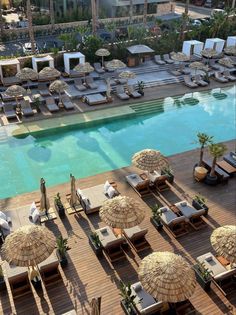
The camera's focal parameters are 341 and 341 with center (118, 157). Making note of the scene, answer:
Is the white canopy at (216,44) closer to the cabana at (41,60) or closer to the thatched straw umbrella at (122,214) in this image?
the cabana at (41,60)

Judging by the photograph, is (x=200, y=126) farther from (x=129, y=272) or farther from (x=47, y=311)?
(x=47, y=311)

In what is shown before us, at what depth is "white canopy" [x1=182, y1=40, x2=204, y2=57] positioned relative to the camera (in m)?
34.8

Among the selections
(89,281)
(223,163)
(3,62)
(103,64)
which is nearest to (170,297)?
(89,281)

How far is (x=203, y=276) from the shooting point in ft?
37.6

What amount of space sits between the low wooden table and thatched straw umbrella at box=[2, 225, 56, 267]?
34.2 feet

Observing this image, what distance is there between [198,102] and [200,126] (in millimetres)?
4045

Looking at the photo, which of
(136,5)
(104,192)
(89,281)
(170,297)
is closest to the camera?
(170,297)

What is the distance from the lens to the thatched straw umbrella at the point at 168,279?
9492 millimetres

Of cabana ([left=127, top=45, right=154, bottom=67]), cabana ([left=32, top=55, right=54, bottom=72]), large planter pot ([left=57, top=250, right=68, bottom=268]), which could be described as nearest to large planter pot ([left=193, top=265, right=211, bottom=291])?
large planter pot ([left=57, top=250, right=68, bottom=268])

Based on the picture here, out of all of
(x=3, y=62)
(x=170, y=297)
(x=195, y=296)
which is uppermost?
(x=3, y=62)

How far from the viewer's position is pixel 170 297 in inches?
373

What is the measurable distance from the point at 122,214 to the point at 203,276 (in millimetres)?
3418

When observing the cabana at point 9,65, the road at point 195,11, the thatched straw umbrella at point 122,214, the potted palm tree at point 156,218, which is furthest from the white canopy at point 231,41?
the thatched straw umbrella at point 122,214

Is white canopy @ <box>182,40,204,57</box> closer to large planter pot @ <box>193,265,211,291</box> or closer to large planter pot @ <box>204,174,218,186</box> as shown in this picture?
large planter pot @ <box>204,174,218,186</box>
